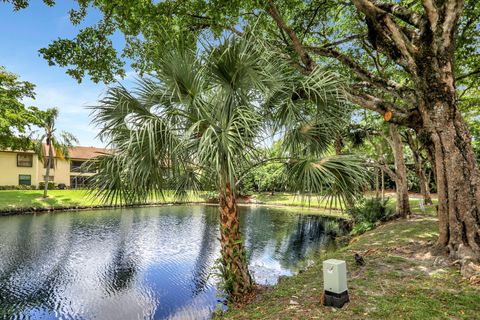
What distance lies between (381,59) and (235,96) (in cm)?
966

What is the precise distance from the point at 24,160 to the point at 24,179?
83.4 inches

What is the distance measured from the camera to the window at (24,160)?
3125 centimetres

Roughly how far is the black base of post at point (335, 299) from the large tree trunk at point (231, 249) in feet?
5.66

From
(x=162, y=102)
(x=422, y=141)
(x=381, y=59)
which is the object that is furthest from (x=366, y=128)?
(x=162, y=102)

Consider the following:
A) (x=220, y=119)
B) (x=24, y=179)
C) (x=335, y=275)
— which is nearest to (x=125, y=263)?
(x=220, y=119)

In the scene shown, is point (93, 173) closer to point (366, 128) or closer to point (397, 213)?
point (397, 213)

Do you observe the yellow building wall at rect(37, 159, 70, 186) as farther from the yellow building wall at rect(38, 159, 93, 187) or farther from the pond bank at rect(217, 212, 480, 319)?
the pond bank at rect(217, 212, 480, 319)

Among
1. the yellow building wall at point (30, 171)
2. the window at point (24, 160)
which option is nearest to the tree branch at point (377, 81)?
the yellow building wall at point (30, 171)

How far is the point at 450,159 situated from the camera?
212 inches

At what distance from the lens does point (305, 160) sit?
15.0ft

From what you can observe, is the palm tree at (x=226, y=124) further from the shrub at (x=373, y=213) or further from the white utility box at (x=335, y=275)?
the shrub at (x=373, y=213)

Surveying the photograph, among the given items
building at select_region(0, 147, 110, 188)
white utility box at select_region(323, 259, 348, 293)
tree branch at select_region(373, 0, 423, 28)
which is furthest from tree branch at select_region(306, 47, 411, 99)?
building at select_region(0, 147, 110, 188)

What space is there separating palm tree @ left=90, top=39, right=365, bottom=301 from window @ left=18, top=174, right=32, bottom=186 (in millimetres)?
34228

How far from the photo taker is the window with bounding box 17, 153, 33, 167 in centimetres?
3125
